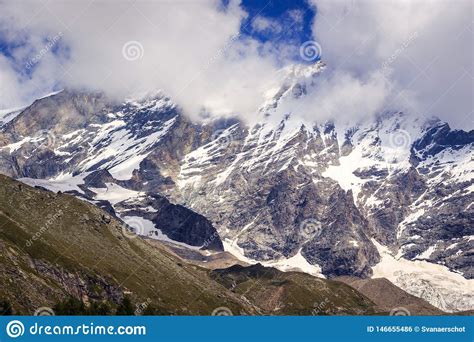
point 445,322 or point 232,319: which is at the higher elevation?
point 445,322

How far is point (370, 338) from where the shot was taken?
9350 centimetres

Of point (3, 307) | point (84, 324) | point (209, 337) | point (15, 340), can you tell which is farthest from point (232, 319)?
point (3, 307)

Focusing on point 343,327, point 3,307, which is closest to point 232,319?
point 343,327

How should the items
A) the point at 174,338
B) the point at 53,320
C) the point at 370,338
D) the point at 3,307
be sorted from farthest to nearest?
the point at 3,307
the point at 370,338
the point at 174,338
the point at 53,320

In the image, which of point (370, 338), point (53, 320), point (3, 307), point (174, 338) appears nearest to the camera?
point (53, 320)

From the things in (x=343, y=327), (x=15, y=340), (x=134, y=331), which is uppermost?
(x=343, y=327)

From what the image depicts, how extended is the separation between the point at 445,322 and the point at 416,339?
568 centimetres

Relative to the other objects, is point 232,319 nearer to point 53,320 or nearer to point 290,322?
point 290,322

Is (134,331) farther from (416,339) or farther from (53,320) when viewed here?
(416,339)

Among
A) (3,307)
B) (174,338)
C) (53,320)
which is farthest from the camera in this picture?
(3,307)

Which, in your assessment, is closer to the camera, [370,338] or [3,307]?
[370,338]

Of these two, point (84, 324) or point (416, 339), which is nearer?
point (84, 324)

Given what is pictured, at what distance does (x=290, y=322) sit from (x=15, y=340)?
32472 millimetres

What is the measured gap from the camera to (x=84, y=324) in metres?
81.1
